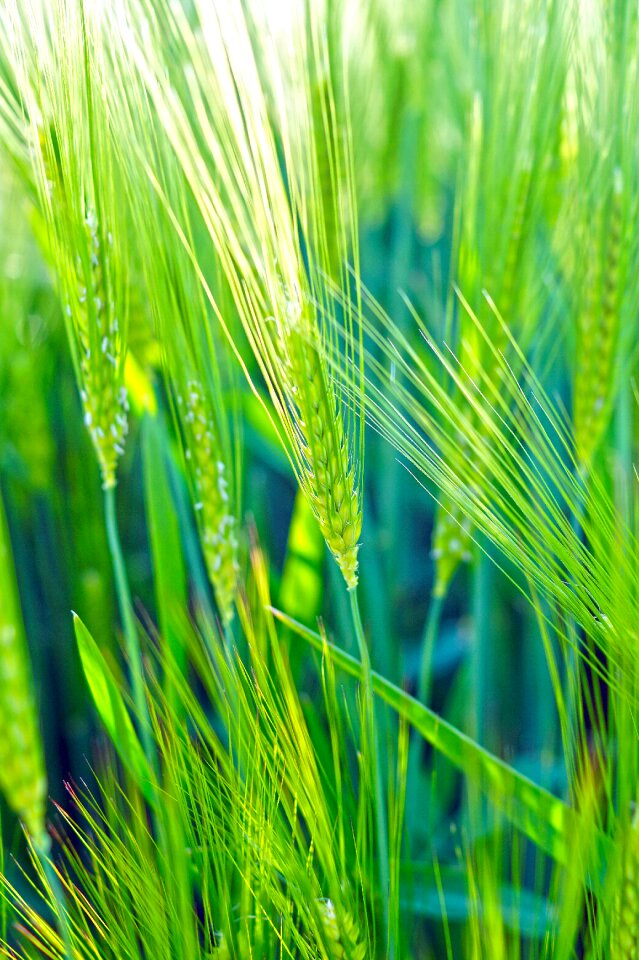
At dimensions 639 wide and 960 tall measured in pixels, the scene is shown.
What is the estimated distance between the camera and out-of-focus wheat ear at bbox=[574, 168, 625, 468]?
1.62ft

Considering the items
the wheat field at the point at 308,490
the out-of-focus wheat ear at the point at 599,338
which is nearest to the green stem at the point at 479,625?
the wheat field at the point at 308,490

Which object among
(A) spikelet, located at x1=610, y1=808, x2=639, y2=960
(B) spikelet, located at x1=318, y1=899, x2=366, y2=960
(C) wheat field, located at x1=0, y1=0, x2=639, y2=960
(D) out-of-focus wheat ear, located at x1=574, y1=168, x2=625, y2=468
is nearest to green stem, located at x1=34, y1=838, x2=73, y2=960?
(C) wheat field, located at x1=0, y1=0, x2=639, y2=960

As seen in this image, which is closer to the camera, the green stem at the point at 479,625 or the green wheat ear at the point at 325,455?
the green wheat ear at the point at 325,455

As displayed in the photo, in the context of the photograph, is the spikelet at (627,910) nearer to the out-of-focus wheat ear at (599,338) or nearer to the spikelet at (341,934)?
the spikelet at (341,934)

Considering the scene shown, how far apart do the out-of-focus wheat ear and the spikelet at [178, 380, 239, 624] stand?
0.68 ft

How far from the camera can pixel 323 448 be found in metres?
0.37

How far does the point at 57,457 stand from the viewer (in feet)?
2.62

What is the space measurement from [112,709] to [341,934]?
0.16 metres

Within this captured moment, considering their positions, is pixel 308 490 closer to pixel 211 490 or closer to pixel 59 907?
pixel 211 490

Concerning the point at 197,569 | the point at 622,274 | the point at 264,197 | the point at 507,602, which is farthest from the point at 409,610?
the point at 264,197

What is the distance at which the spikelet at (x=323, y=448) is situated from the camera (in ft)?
1.18

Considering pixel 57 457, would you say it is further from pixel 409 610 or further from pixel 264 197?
pixel 264 197

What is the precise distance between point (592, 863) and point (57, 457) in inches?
23.7

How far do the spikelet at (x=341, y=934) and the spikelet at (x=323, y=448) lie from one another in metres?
0.14
